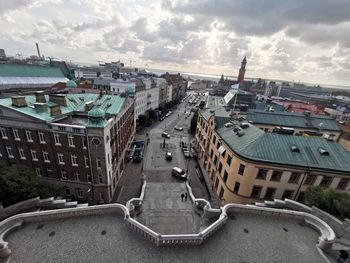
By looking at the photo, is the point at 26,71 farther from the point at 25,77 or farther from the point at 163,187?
the point at 163,187

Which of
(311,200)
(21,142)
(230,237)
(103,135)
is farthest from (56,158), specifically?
(311,200)

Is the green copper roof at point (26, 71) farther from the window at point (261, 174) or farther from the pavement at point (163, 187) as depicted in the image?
the window at point (261, 174)

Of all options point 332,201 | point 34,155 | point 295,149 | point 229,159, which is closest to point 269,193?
point 229,159

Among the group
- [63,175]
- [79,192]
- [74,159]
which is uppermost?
[74,159]

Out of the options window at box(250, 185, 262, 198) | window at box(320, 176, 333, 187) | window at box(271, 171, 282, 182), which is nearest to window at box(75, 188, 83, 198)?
window at box(250, 185, 262, 198)

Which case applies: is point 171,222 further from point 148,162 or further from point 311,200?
point 148,162

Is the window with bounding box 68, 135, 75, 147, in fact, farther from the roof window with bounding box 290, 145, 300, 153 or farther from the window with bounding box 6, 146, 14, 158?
the roof window with bounding box 290, 145, 300, 153
